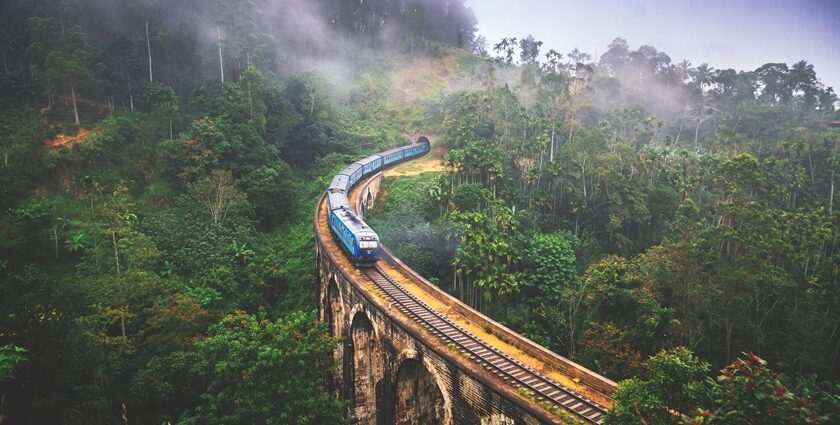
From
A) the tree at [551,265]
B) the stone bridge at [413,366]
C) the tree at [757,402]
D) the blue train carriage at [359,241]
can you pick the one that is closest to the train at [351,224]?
the blue train carriage at [359,241]

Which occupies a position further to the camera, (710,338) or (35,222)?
(35,222)

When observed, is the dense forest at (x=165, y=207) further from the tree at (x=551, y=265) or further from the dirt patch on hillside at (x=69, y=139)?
the tree at (x=551, y=265)

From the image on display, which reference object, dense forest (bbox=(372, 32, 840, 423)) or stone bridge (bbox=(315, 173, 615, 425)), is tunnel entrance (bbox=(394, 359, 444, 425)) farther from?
dense forest (bbox=(372, 32, 840, 423))

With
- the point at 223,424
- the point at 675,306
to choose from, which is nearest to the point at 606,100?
the point at 675,306

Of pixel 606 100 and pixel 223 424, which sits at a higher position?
pixel 606 100

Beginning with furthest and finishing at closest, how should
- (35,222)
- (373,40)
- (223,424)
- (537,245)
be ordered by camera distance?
1. (373,40)
2. (537,245)
3. (35,222)
4. (223,424)

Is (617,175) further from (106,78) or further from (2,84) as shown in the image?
(2,84)
